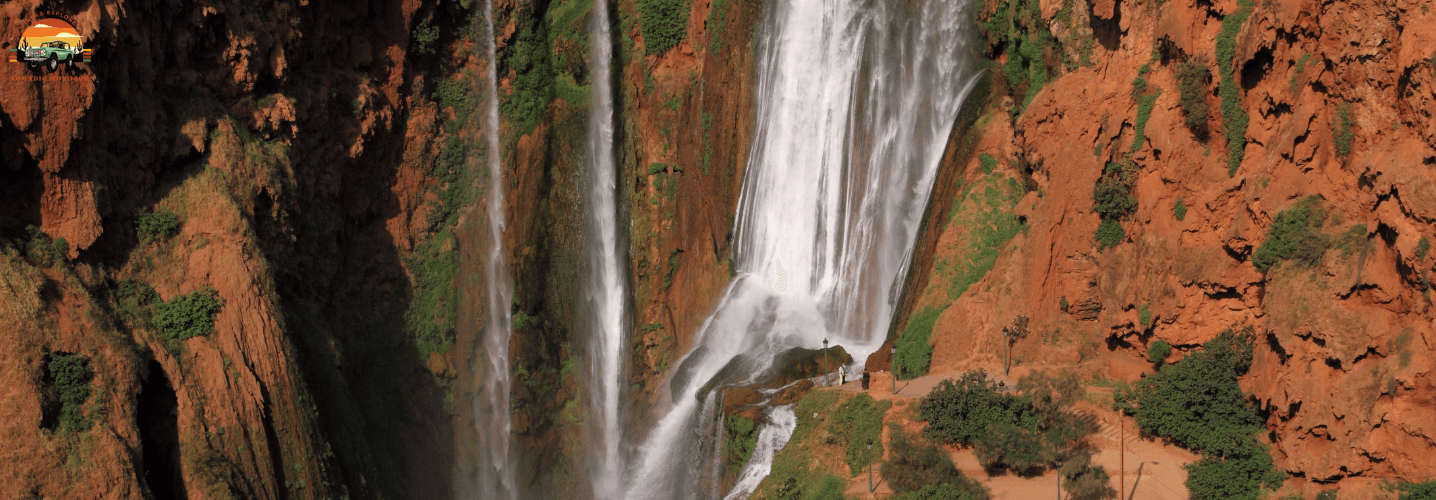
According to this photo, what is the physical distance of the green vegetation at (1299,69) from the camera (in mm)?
29016

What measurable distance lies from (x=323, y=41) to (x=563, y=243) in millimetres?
11771

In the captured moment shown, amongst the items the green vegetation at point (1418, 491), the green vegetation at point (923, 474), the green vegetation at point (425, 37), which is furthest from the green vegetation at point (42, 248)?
the green vegetation at point (1418, 491)

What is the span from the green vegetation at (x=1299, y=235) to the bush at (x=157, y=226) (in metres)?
29.2

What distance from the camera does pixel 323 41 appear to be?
40.0 m

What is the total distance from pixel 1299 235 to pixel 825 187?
56.8 ft

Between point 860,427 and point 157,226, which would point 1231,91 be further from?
point 157,226

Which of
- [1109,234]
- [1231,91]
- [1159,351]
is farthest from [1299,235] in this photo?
[1109,234]

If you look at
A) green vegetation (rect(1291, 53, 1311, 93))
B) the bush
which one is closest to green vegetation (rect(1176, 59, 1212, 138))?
green vegetation (rect(1291, 53, 1311, 93))

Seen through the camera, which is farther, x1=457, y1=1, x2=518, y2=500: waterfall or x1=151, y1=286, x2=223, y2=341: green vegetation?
x1=457, y1=1, x2=518, y2=500: waterfall

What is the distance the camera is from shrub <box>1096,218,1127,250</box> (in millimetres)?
34375

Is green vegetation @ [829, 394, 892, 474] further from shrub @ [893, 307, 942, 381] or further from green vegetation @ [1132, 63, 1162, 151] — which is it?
green vegetation @ [1132, 63, 1162, 151]

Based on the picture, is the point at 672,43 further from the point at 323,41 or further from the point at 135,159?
the point at 135,159

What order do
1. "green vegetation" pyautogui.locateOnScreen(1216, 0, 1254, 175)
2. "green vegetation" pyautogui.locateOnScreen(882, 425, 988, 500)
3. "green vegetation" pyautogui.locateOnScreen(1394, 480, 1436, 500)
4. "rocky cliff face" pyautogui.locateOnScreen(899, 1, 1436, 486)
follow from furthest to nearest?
"green vegetation" pyautogui.locateOnScreen(882, 425, 988, 500) → "green vegetation" pyautogui.locateOnScreen(1216, 0, 1254, 175) → "rocky cliff face" pyautogui.locateOnScreen(899, 1, 1436, 486) → "green vegetation" pyautogui.locateOnScreen(1394, 480, 1436, 500)

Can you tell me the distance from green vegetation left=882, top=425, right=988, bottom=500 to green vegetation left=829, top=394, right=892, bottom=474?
0.60 metres
